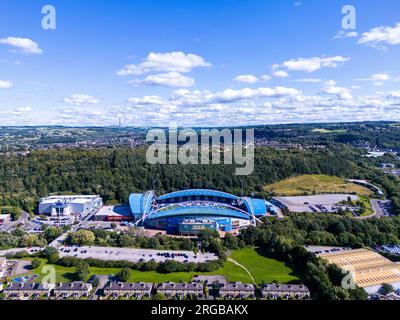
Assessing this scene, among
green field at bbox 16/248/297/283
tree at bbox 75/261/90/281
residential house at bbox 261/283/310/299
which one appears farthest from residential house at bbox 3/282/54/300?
residential house at bbox 261/283/310/299

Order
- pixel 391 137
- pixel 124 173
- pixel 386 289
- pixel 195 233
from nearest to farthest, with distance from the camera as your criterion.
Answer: pixel 386 289 → pixel 195 233 → pixel 124 173 → pixel 391 137

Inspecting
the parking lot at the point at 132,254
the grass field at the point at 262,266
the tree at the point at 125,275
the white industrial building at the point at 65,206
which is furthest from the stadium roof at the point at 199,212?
the tree at the point at 125,275

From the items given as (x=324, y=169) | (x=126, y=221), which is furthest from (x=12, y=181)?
(x=324, y=169)

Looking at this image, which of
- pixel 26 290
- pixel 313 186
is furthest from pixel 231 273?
pixel 313 186

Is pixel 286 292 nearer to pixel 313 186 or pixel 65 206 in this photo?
pixel 65 206
